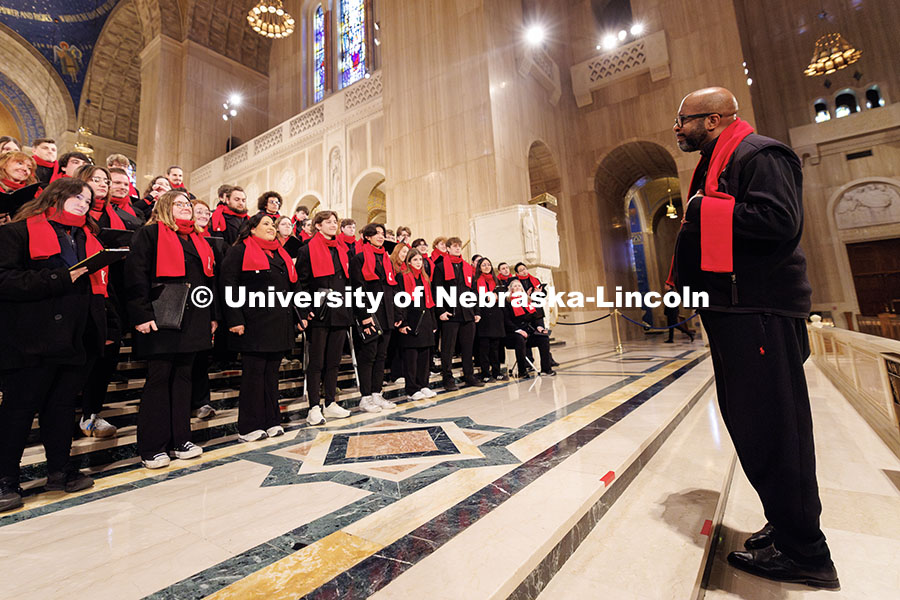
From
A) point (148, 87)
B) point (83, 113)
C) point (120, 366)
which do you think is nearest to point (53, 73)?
point (83, 113)

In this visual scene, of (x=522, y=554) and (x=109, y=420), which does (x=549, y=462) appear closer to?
(x=522, y=554)

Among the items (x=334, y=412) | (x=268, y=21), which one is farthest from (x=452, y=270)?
(x=268, y=21)

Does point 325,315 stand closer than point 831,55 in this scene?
Answer: Yes

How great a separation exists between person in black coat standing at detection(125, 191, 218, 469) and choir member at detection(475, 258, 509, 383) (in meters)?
3.00

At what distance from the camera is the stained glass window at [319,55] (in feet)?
52.7

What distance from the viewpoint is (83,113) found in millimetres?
18562

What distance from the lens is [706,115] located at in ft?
4.46

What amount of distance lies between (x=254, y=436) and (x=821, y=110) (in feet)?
54.6

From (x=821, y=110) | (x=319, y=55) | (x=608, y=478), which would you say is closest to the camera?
(x=608, y=478)

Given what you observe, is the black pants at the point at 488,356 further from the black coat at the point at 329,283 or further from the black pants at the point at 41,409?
the black pants at the point at 41,409

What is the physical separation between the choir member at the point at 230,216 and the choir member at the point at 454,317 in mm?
2092

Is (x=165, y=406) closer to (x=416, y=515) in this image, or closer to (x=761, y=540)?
(x=416, y=515)

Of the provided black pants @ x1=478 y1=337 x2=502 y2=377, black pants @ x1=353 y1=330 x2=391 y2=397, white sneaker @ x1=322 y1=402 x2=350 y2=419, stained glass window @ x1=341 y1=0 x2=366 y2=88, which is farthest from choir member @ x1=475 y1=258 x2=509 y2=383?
stained glass window @ x1=341 y1=0 x2=366 y2=88
